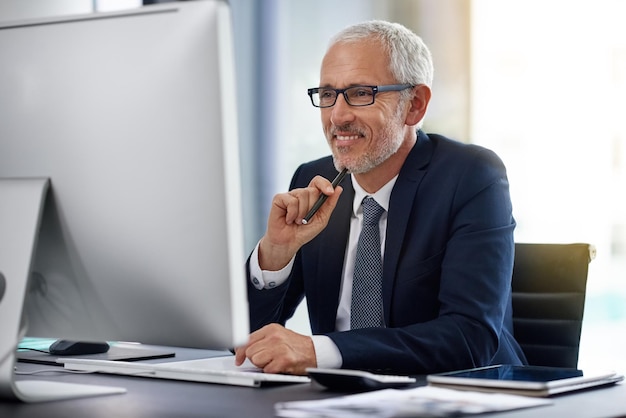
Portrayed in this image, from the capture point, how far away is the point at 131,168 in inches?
45.0

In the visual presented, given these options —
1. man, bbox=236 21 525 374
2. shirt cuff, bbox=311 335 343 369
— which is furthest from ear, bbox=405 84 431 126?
shirt cuff, bbox=311 335 343 369

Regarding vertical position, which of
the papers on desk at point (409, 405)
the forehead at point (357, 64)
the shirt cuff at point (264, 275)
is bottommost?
the papers on desk at point (409, 405)

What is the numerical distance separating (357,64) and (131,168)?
95 centimetres

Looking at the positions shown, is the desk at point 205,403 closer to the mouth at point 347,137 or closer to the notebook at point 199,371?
the notebook at point 199,371

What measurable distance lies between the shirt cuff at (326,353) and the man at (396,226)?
0.13 metres

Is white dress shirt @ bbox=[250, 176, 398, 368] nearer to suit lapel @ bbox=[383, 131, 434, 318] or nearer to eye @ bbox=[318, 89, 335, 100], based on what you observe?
suit lapel @ bbox=[383, 131, 434, 318]

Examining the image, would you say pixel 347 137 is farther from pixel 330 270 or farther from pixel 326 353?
pixel 326 353

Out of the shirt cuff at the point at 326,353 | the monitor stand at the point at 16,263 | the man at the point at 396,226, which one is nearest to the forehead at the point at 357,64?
the man at the point at 396,226

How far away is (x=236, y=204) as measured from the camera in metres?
1.08

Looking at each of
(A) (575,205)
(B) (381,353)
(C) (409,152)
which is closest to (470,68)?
(A) (575,205)

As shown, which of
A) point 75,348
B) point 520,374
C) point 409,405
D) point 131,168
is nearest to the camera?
point 409,405

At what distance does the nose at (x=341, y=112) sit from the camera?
2008 millimetres

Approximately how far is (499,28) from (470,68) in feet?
0.55

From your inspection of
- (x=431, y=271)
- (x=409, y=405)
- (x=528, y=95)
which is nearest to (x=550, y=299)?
(x=431, y=271)
